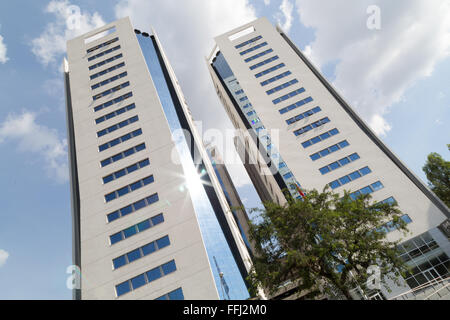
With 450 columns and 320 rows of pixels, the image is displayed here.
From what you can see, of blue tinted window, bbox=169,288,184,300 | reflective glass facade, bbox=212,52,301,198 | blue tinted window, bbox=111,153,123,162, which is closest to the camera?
blue tinted window, bbox=169,288,184,300

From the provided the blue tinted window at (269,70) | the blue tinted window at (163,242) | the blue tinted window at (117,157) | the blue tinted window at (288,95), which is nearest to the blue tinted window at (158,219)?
the blue tinted window at (163,242)

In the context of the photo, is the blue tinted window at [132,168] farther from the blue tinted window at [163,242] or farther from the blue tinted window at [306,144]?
the blue tinted window at [306,144]

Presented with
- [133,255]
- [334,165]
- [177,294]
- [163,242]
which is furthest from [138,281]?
[334,165]

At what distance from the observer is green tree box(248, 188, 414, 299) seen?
16.2m

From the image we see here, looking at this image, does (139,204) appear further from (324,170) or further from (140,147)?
(324,170)

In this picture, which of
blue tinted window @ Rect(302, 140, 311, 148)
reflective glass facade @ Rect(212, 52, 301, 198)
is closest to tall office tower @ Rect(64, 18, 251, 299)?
reflective glass facade @ Rect(212, 52, 301, 198)

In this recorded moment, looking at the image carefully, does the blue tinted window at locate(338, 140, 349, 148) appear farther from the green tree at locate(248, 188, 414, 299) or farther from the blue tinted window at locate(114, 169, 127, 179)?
the blue tinted window at locate(114, 169, 127, 179)

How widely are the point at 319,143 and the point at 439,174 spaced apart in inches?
700

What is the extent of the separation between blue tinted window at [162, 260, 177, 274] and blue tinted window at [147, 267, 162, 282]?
601 mm

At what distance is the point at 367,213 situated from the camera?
17.8 metres

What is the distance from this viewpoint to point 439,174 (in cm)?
3684

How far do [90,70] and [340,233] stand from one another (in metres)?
48.9
